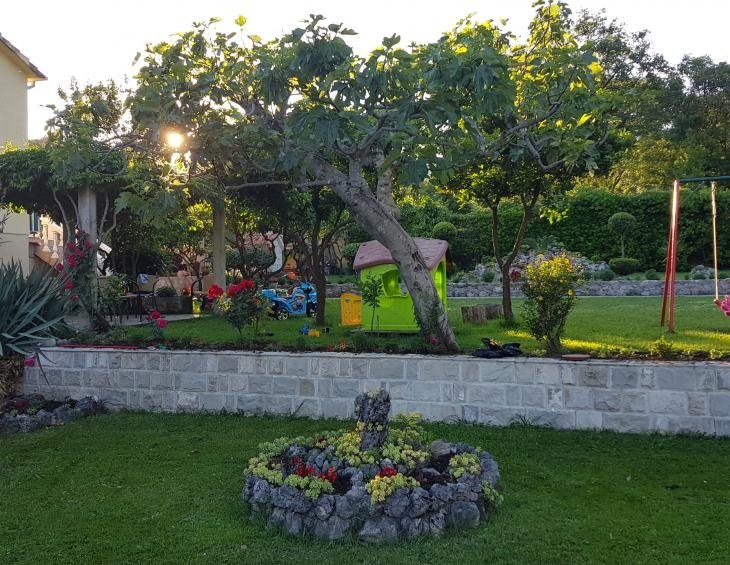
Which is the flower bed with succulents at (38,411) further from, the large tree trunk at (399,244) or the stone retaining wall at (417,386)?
the large tree trunk at (399,244)

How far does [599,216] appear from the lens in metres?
22.3

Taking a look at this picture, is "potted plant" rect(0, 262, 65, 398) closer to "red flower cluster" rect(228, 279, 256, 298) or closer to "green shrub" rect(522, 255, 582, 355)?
"red flower cluster" rect(228, 279, 256, 298)

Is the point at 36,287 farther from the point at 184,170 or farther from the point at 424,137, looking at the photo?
the point at 424,137

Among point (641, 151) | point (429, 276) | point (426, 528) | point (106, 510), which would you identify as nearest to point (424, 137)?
point (429, 276)

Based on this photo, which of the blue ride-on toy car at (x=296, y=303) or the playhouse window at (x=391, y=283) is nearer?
the playhouse window at (x=391, y=283)

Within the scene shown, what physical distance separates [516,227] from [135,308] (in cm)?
1385

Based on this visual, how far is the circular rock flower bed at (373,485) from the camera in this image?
13.3ft

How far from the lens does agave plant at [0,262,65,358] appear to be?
6.43m

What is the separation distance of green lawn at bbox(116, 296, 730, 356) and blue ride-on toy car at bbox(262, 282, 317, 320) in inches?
17.7

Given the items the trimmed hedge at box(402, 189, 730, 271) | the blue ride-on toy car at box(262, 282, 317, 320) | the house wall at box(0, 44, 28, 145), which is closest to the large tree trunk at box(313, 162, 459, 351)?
the blue ride-on toy car at box(262, 282, 317, 320)

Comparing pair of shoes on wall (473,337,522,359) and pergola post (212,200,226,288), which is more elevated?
pergola post (212,200,226,288)

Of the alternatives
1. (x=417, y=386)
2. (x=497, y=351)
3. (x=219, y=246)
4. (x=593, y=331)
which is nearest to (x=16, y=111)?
(x=219, y=246)

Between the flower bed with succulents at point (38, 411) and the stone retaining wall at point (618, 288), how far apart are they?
11.6m

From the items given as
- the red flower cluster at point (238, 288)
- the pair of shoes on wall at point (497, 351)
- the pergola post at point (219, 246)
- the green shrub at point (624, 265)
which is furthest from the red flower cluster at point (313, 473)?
the green shrub at point (624, 265)
